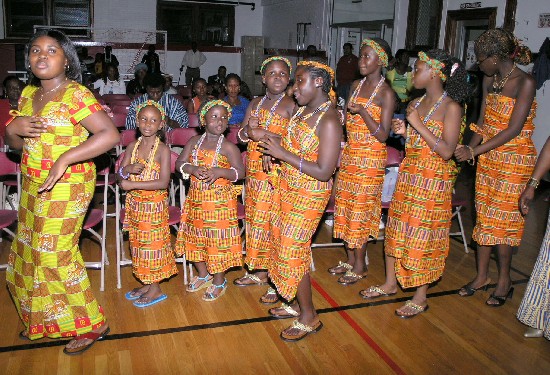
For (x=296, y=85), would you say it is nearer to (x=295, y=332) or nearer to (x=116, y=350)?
(x=295, y=332)

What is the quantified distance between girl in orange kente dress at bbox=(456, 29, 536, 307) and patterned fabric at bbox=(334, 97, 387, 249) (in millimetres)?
658

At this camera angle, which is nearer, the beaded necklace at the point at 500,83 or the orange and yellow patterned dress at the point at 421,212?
the orange and yellow patterned dress at the point at 421,212

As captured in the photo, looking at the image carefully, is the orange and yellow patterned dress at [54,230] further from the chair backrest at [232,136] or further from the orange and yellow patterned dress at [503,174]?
the orange and yellow patterned dress at [503,174]

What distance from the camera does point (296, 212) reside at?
10.1ft

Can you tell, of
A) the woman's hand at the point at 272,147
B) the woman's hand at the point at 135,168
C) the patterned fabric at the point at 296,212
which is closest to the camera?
the woman's hand at the point at 272,147

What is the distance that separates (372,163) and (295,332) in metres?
1.40

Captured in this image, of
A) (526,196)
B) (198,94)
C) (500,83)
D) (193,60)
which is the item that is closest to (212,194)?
(526,196)

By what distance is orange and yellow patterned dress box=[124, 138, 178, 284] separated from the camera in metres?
3.56

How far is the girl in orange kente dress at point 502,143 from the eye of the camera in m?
3.62

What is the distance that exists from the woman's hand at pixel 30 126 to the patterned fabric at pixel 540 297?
3.05 metres

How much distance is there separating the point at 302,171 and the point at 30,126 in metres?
1.50

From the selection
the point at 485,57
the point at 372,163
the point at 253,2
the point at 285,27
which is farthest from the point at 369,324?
the point at 253,2

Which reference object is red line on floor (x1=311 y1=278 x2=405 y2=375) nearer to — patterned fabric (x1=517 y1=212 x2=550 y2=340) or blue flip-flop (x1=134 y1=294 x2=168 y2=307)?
patterned fabric (x1=517 y1=212 x2=550 y2=340)

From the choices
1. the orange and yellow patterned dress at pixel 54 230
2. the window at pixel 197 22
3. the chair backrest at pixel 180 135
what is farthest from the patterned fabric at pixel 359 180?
the window at pixel 197 22
